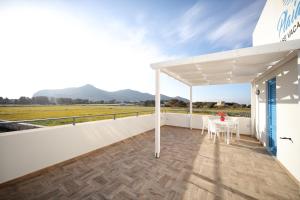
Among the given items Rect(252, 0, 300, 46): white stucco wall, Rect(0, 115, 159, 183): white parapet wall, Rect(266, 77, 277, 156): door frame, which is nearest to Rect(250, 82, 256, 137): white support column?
Rect(266, 77, 277, 156): door frame

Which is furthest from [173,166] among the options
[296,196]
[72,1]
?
[72,1]

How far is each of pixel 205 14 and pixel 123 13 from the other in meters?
3.02

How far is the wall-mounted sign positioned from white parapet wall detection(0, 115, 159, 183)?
16.0 ft

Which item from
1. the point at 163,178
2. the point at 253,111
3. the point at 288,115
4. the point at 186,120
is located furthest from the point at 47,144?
the point at 253,111

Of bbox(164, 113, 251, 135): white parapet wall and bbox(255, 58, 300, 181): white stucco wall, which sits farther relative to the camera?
bbox(164, 113, 251, 135): white parapet wall

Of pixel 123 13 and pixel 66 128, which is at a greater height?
pixel 123 13

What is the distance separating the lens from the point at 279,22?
2.99m

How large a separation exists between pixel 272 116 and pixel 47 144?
5869mm

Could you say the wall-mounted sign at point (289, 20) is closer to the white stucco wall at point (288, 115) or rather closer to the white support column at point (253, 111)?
the white stucco wall at point (288, 115)

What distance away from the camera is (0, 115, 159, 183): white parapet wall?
223cm

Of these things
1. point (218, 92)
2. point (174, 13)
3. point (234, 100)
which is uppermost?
point (174, 13)

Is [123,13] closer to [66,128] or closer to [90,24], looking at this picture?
[90,24]

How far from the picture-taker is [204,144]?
4.54 meters

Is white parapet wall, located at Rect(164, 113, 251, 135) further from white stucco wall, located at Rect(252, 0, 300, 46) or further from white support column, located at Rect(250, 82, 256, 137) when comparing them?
white stucco wall, located at Rect(252, 0, 300, 46)
